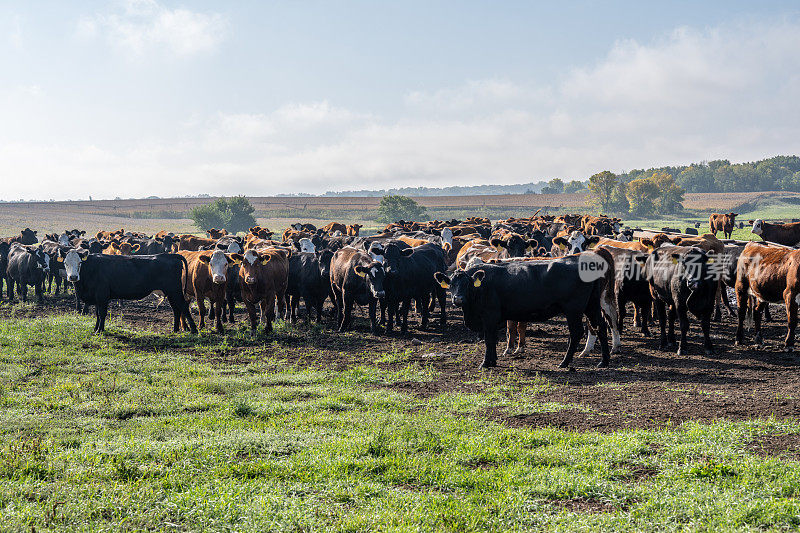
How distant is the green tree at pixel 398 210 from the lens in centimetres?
9512

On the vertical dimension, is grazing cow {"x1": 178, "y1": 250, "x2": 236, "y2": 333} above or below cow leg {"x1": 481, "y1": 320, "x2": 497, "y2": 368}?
above

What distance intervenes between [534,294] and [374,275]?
4390 mm

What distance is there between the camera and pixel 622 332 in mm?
13742

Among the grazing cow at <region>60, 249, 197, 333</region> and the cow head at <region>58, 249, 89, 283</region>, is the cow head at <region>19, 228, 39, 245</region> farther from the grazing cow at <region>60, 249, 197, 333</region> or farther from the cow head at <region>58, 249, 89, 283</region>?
the grazing cow at <region>60, 249, 197, 333</region>

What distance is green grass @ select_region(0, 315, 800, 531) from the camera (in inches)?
201

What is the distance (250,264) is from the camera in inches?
583

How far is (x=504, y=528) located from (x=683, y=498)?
1.60 meters

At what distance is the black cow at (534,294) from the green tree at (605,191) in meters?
107

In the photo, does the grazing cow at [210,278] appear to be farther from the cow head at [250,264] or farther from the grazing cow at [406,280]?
the grazing cow at [406,280]

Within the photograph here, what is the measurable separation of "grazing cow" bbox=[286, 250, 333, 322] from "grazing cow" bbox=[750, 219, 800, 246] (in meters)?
23.1

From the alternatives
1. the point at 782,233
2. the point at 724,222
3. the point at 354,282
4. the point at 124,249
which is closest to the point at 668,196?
the point at 724,222

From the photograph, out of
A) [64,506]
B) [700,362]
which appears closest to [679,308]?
[700,362]

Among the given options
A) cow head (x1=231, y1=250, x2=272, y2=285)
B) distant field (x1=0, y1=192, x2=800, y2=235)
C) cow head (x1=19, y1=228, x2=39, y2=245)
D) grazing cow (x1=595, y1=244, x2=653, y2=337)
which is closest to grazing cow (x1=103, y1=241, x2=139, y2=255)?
cow head (x1=19, y1=228, x2=39, y2=245)

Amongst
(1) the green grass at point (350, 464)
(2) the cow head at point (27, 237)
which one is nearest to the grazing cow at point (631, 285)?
(1) the green grass at point (350, 464)
